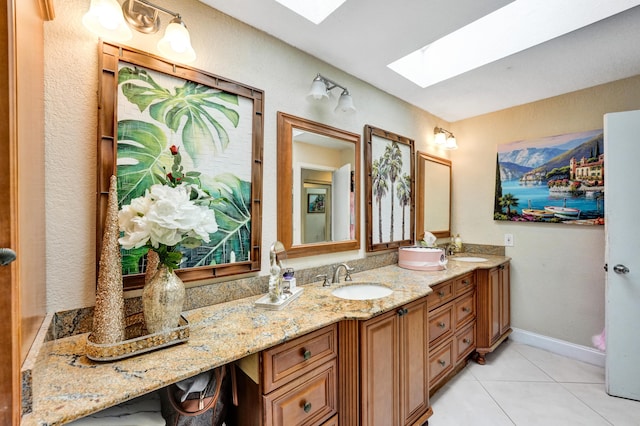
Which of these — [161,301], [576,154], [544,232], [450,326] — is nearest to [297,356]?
[161,301]

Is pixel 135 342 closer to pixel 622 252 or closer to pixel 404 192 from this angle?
pixel 404 192

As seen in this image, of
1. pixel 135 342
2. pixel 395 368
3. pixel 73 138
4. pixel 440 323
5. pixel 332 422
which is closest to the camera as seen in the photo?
pixel 135 342

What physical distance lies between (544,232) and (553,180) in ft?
1.55

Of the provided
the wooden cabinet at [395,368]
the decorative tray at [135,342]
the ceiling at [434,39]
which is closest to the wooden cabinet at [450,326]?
the wooden cabinet at [395,368]

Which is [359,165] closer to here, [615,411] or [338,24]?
[338,24]

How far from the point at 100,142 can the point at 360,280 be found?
1.56 metres

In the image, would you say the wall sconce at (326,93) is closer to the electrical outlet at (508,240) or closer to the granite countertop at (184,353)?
the granite countertop at (184,353)

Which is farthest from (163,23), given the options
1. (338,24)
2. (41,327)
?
(41,327)

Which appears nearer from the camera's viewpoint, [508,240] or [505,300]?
[505,300]

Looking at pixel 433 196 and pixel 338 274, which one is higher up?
pixel 433 196

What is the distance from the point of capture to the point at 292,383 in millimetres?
1036

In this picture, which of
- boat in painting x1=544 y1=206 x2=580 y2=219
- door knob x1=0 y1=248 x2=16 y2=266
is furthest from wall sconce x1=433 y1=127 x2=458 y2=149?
door knob x1=0 y1=248 x2=16 y2=266

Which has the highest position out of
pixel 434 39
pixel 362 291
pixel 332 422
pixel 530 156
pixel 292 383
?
pixel 434 39

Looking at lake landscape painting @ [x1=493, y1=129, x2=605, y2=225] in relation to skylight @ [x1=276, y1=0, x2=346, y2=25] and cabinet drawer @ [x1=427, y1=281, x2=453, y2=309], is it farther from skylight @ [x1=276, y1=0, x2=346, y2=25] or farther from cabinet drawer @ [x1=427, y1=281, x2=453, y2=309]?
skylight @ [x1=276, y1=0, x2=346, y2=25]
